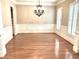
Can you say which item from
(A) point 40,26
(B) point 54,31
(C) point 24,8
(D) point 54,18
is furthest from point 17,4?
(B) point 54,31

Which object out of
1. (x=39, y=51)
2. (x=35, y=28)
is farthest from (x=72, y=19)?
(x=35, y=28)

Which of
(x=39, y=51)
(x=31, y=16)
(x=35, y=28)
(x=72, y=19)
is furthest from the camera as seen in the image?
(x=35, y=28)

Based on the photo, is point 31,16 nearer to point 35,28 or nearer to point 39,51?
point 35,28

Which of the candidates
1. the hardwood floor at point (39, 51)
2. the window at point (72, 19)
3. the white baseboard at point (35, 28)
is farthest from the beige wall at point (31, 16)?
the hardwood floor at point (39, 51)

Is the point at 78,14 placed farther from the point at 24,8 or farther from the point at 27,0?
the point at 24,8

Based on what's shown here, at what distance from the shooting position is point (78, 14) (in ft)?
14.6

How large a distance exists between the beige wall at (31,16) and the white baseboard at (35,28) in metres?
0.31

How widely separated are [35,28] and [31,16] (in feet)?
4.15

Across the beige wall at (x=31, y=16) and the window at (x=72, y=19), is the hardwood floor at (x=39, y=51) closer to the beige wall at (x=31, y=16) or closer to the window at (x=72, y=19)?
the window at (x=72, y=19)

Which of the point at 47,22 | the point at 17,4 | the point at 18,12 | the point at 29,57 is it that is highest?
the point at 17,4

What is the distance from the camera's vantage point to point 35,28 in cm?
852

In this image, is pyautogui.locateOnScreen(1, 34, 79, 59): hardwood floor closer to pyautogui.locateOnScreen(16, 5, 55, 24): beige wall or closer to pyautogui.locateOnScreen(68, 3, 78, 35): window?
pyautogui.locateOnScreen(68, 3, 78, 35): window

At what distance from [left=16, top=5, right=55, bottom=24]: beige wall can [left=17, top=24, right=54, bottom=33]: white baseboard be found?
1.00 ft

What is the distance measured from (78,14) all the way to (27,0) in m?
4.47
